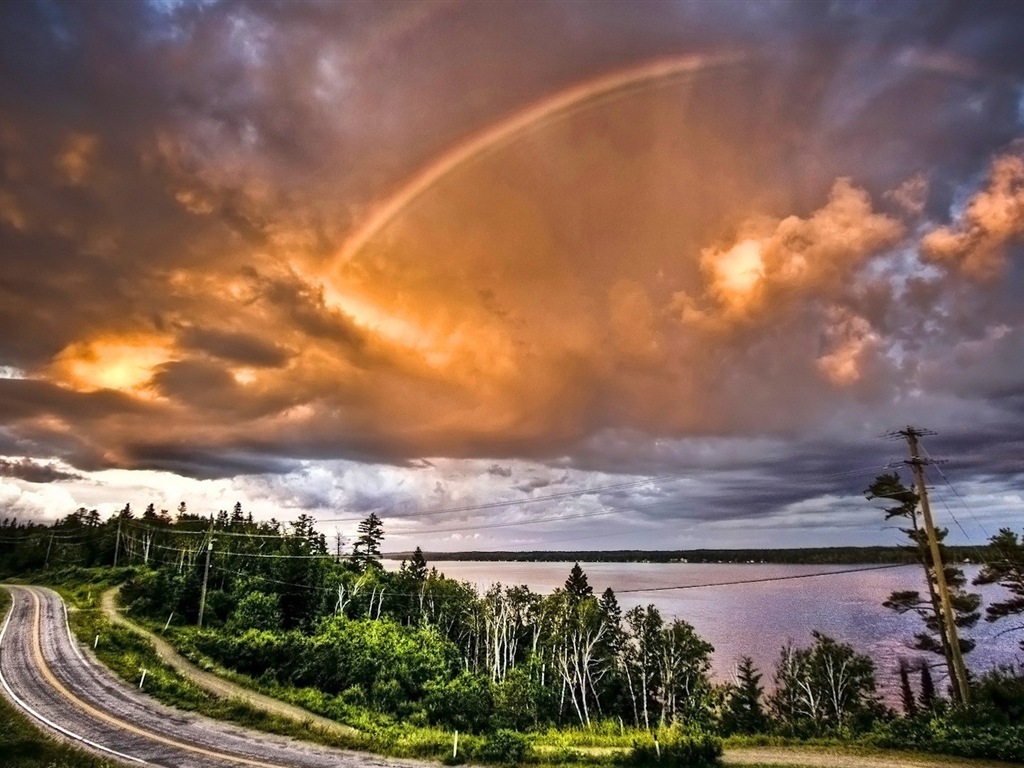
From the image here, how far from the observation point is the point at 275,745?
27.2 m

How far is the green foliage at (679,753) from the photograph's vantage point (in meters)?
23.7

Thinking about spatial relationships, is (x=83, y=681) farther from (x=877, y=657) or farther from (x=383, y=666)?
(x=877, y=657)

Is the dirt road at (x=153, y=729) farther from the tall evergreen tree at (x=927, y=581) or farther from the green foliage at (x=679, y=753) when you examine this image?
the tall evergreen tree at (x=927, y=581)

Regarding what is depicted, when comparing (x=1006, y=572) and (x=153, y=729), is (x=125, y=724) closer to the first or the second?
(x=153, y=729)

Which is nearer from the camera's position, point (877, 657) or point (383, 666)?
point (383, 666)

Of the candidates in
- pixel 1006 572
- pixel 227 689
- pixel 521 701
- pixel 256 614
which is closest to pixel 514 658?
pixel 521 701

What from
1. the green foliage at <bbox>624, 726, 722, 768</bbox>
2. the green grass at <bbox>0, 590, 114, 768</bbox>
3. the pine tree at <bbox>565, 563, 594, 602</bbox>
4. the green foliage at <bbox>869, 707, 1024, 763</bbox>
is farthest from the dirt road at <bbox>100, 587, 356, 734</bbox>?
the pine tree at <bbox>565, 563, 594, 602</bbox>

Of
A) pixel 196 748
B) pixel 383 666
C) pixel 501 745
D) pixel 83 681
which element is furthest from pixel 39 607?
pixel 501 745

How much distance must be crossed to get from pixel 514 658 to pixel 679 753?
64504mm

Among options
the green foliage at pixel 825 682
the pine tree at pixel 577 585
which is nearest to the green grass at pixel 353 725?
the green foliage at pixel 825 682

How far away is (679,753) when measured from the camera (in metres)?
24.3

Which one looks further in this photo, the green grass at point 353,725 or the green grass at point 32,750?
the green grass at point 353,725

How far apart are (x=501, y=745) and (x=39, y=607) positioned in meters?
63.9

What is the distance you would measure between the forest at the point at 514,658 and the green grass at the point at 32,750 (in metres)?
14.0
